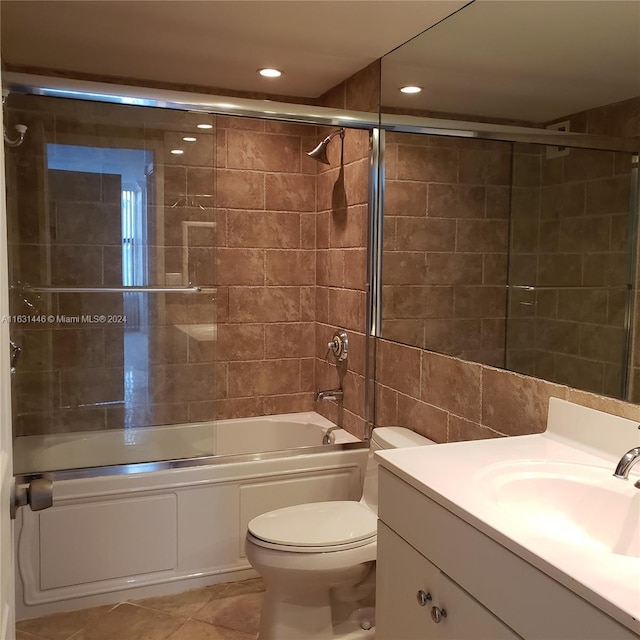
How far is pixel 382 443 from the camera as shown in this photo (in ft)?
8.24

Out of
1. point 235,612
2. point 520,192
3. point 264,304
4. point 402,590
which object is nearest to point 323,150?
point 264,304

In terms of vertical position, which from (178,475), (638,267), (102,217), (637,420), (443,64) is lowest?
(178,475)

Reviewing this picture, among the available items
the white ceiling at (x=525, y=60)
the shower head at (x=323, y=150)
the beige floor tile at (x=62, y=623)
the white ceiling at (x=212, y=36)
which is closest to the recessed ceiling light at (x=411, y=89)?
the white ceiling at (x=525, y=60)

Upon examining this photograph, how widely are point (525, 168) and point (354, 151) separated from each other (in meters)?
1.19

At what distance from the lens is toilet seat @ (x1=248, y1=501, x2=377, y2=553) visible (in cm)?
220

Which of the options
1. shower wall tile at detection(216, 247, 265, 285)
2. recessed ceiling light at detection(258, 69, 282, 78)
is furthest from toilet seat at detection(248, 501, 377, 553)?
recessed ceiling light at detection(258, 69, 282, 78)

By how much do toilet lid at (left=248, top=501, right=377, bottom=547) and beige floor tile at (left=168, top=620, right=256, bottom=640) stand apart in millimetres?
484

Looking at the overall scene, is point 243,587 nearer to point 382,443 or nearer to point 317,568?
point 317,568

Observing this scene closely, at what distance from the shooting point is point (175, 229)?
3139mm

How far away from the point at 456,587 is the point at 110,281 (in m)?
2.29

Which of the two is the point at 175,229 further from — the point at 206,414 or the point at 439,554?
the point at 439,554

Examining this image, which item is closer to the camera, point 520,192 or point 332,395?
point 520,192

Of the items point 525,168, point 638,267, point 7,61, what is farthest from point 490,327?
point 7,61

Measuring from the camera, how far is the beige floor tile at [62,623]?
243 cm
